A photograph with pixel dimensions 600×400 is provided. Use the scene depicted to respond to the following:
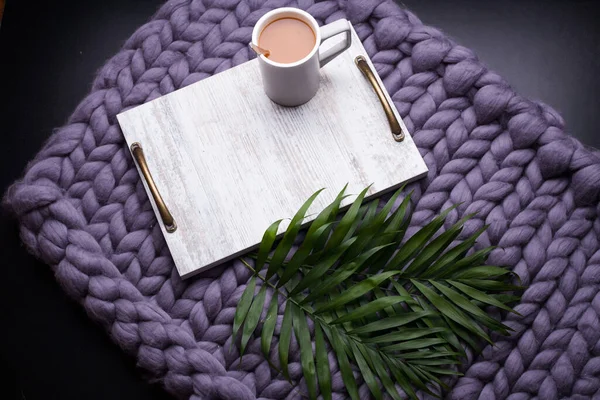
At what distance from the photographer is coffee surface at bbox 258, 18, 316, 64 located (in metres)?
0.78

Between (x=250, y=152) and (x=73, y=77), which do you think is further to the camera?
(x=73, y=77)

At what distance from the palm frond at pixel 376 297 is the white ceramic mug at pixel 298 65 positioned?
0.44 ft

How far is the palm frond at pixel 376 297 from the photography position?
0.77 meters

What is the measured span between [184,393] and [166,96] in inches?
14.5

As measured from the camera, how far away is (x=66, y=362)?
2.93ft

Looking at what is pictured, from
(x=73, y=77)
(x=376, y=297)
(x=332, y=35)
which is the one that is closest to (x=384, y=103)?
(x=332, y=35)

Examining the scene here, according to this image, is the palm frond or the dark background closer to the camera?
the palm frond

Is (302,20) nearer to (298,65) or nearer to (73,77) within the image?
(298,65)

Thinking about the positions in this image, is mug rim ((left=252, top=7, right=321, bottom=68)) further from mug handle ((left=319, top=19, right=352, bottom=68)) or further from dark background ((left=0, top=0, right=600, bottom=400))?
dark background ((left=0, top=0, right=600, bottom=400))

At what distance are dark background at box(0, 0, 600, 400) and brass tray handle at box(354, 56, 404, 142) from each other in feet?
0.71

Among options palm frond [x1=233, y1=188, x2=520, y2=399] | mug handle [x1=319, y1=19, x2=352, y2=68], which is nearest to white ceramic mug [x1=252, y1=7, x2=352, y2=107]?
mug handle [x1=319, y1=19, x2=352, y2=68]

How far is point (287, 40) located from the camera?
785 mm

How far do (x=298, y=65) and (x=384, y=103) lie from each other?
0.42 feet

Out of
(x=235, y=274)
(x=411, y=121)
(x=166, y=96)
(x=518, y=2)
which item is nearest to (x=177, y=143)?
(x=166, y=96)
